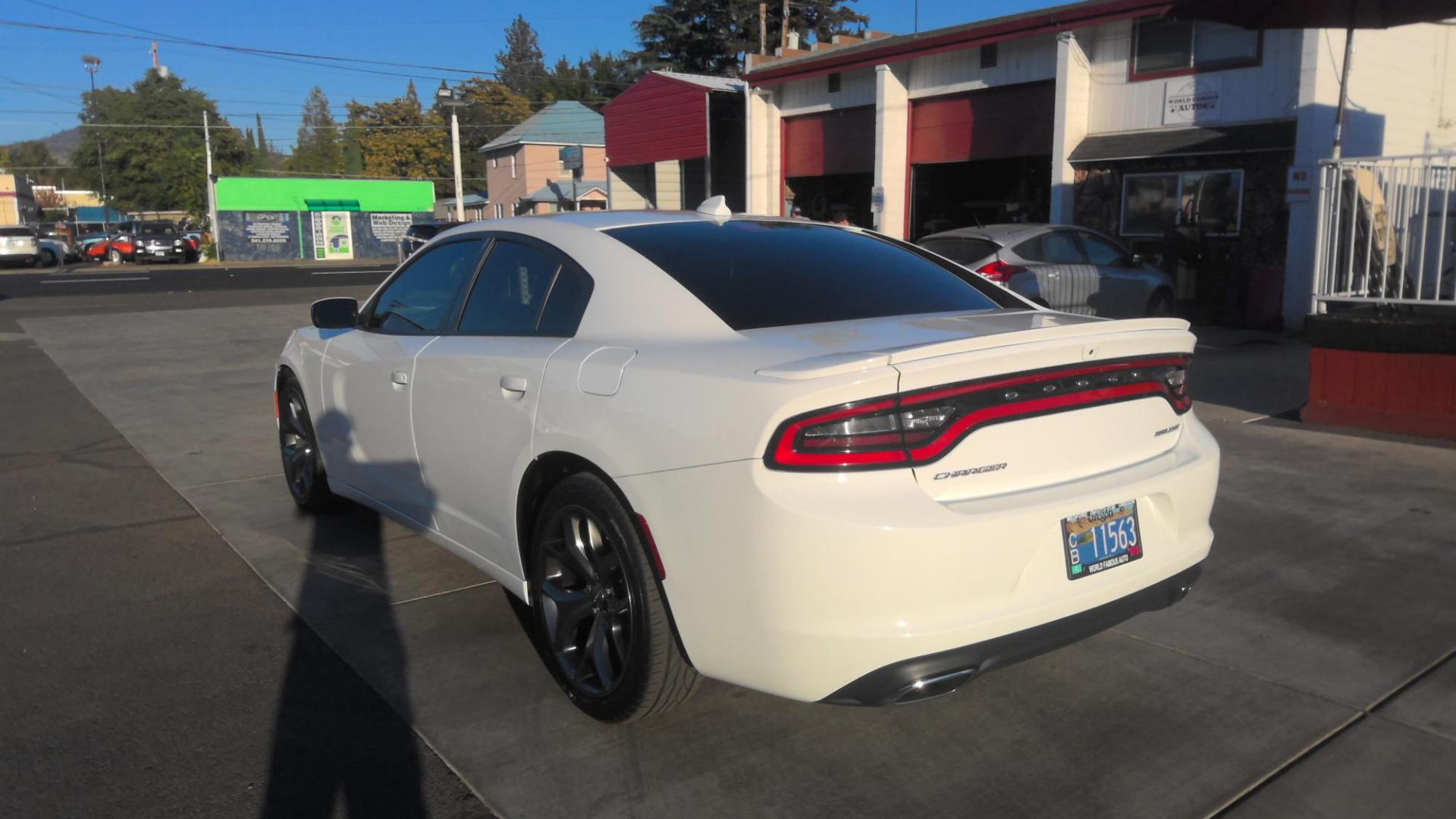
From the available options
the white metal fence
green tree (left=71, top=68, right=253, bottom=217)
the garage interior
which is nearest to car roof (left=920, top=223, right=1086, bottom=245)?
the white metal fence

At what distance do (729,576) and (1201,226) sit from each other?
15232mm

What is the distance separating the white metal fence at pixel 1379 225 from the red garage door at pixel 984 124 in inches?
426

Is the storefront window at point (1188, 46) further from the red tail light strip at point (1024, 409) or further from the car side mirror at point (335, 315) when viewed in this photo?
the red tail light strip at point (1024, 409)

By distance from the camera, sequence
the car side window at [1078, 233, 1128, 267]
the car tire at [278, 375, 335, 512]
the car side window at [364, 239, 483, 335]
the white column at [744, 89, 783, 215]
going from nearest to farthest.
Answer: the car side window at [364, 239, 483, 335] < the car tire at [278, 375, 335, 512] < the car side window at [1078, 233, 1128, 267] < the white column at [744, 89, 783, 215]

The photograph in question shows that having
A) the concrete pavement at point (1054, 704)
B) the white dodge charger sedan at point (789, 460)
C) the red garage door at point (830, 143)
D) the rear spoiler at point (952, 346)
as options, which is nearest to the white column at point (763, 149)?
the red garage door at point (830, 143)

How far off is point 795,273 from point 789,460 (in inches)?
49.9

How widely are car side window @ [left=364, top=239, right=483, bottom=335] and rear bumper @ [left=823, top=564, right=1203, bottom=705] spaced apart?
8.01ft

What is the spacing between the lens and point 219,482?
670cm

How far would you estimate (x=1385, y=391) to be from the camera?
755 centimetres

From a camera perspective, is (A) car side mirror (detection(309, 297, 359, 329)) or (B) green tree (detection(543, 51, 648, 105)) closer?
(A) car side mirror (detection(309, 297, 359, 329))

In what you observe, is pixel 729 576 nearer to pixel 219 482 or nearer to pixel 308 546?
pixel 308 546

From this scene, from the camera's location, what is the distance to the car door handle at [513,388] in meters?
3.58

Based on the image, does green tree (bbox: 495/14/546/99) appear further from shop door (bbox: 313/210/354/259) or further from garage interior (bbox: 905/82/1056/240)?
garage interior (bbox: 905/82/1056/240)

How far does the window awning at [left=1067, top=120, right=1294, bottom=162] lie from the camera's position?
1477 cm
